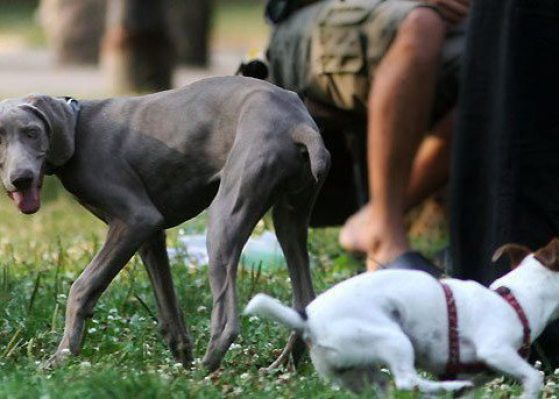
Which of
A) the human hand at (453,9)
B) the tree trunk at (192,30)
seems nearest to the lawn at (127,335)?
the human hand at (453,9)

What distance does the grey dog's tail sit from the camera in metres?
4.47

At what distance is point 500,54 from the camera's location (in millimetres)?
5422

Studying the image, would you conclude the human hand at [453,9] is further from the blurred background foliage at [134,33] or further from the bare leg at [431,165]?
the blurred background foliage at [134,33]

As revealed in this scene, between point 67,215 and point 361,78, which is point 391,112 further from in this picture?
point 67,215

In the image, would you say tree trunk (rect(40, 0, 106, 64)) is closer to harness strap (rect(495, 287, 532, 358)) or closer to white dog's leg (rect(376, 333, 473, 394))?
harness strap (rect(495, 287, 532, 358))

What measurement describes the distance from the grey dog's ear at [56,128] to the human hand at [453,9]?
2434 mm

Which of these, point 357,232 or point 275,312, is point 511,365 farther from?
point 357,232

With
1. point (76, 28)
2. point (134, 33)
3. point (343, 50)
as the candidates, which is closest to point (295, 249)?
point (343, 50)

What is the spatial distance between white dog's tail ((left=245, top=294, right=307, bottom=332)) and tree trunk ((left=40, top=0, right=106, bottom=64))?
16.7m

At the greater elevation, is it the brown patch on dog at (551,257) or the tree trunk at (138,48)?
the brown patch on dog at (551,257)

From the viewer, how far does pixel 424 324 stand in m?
4.20

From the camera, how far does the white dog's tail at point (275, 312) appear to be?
13.2 feet

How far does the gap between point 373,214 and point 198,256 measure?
796 millimetres

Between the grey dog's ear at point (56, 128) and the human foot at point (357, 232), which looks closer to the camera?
the grey dog's ear at point (56, 128)
